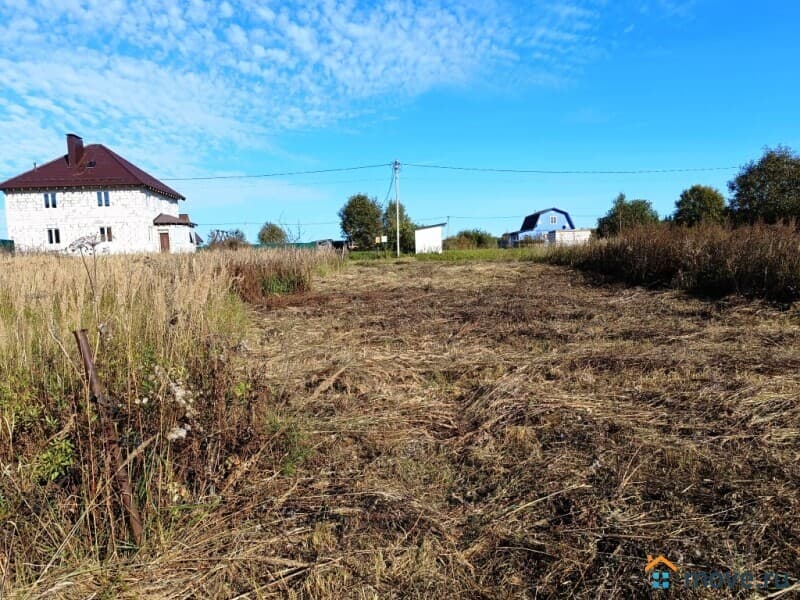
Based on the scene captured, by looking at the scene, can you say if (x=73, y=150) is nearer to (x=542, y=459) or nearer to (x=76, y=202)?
(x=76, y=202)

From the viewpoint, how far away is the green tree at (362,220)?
37281 millimetres

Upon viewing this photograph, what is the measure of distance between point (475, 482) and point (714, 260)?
8.51 m

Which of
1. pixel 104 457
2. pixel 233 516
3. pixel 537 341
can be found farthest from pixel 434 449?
pixel 537 341

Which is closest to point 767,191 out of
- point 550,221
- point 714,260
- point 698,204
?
point 698,204

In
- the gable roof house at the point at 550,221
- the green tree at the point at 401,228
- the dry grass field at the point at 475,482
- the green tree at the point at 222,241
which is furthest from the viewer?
the gable roof house at the point at 550,221

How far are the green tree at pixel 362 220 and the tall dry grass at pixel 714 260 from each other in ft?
87.7

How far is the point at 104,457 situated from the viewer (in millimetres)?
1566

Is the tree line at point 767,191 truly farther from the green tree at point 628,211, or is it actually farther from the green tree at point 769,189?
the green tree at point 628,211

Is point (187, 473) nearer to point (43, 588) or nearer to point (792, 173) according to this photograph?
point (43, 588)

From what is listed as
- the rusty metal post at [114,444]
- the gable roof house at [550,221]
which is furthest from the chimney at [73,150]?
the gable roof house at [550,221]

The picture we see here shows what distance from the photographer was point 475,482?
2.08m

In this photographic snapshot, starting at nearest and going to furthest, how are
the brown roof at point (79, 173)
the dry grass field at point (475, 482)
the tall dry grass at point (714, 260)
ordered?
1. the dry grass field at point (475, 482)
2. the tall dry grass at point (714, 260)
3. the brown roof at point (79, 173)

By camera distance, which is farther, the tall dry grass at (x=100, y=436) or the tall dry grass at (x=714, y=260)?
the tall dry grass at (x=714, y=260)

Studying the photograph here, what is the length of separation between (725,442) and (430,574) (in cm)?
189
